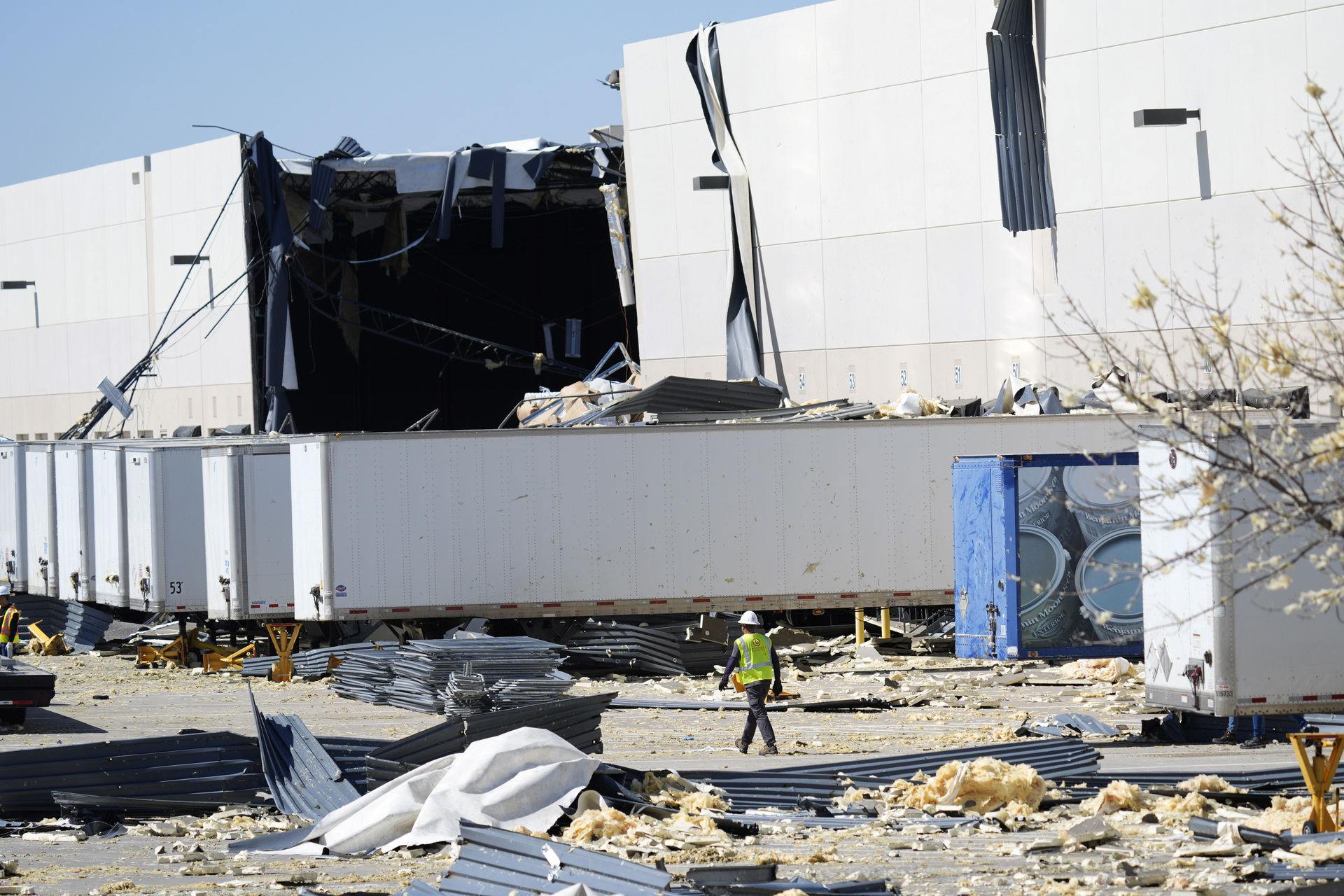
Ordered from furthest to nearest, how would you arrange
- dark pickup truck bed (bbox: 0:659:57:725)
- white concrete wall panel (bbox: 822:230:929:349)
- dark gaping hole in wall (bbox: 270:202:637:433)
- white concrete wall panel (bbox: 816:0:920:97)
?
1. dark gaping hole in wall (bbox: 270:202:637:433)
2. white concrete wall panel (bbox: 822:230:929:349)
3. white concrete wall panel (bbox: 816:0:920:97)
4. dark pickup truck bed (bbox: 0:659:57:725)

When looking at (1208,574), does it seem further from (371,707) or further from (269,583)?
(269,583)

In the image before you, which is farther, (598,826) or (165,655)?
(165,655)

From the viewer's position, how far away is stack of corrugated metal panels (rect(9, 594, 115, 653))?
28.8 metres

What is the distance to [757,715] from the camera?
15.5 m

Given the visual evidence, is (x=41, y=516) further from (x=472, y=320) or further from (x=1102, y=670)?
(x=472, y=320)

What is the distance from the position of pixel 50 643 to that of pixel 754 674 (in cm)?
1758

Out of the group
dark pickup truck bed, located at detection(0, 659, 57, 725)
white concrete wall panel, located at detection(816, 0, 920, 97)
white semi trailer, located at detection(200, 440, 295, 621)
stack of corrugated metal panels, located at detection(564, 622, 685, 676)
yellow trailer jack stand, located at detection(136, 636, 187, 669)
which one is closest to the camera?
dark pickup truck bed, located at detection(0, 659, 57, 725)

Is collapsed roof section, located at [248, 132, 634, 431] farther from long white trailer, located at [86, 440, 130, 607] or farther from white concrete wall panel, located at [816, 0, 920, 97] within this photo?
long white trailer, located at [86, 440, 130, 607]

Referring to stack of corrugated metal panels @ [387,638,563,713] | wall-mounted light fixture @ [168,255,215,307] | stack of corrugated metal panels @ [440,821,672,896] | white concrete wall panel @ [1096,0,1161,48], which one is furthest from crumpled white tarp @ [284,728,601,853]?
wall-mounted light fixture @ [168,255,215,307]

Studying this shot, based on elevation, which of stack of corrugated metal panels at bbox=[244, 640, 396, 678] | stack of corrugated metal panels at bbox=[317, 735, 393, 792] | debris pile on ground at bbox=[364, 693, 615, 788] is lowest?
stack of corrugated metal panels at bbox=[244, 640, 396, 678]

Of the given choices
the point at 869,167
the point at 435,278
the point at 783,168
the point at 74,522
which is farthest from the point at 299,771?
the point at 435,278

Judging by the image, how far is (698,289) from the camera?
38188mm

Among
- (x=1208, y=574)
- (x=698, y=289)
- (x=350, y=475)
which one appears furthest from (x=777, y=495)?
(x=698, y=289)

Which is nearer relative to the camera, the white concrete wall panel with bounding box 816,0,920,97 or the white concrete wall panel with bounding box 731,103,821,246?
the white concrete wall panel with bounding box 816,0,920,97
